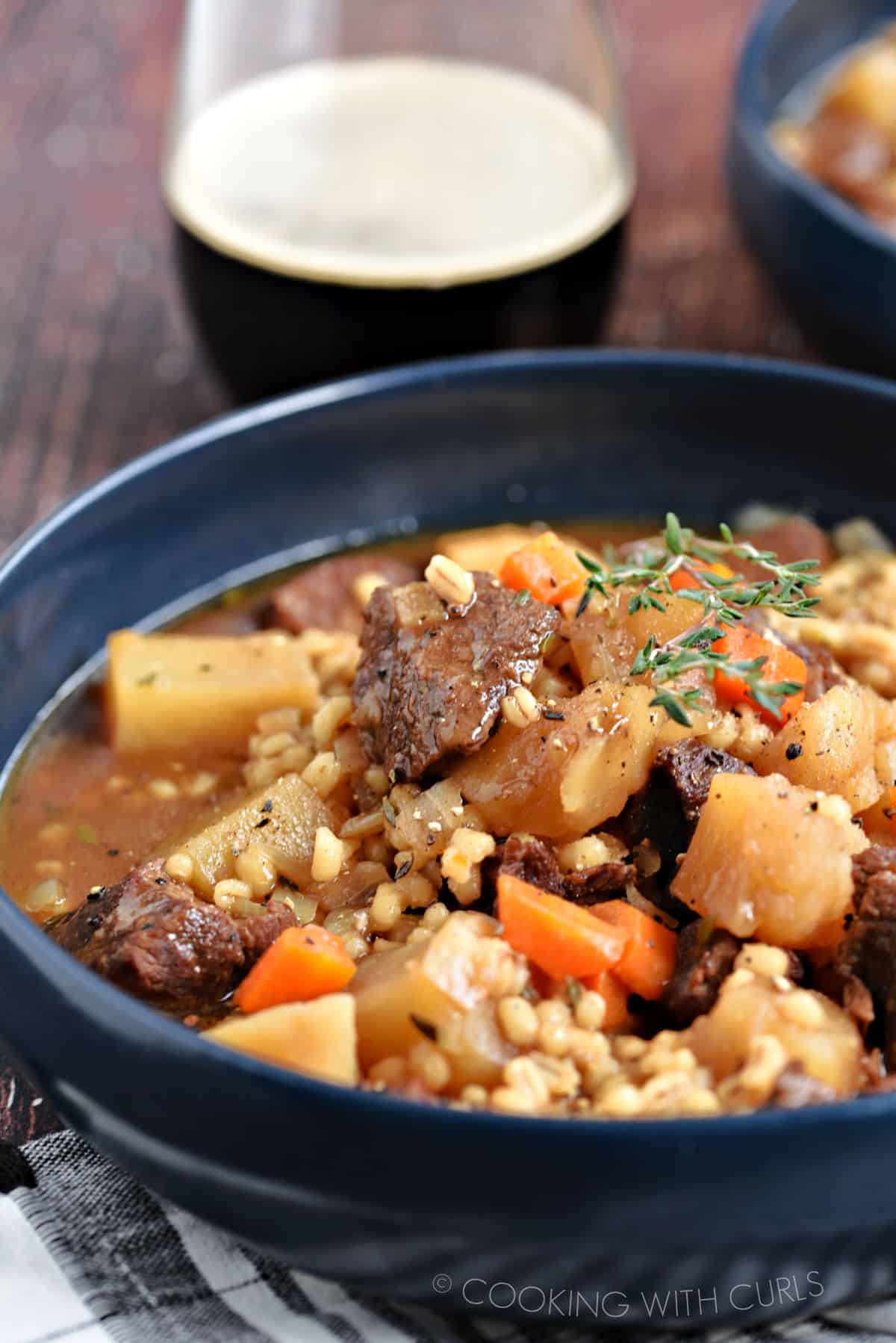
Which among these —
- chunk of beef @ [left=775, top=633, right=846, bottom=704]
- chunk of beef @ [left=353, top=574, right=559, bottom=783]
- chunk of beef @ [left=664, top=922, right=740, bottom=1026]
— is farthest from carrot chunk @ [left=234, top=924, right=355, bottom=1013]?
chunk of beef @ [left=775, top=633, right=846, bottom=704]

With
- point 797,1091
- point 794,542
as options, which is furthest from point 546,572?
point 797,1091

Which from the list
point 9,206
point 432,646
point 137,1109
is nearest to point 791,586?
point 432,646

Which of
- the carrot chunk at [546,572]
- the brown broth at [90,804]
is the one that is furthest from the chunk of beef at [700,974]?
the brown broth at [90,804]

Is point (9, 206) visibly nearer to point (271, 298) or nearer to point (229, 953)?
point (271, 298)

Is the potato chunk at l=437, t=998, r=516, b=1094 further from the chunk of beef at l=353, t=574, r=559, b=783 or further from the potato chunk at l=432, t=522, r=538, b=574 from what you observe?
A: the potato chunk at l=432, t=522, r=538, b=574

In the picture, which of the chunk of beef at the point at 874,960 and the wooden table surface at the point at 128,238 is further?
the wooden table surface at the point at 128,238

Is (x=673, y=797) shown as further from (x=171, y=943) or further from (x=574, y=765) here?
(x=171, y=943)

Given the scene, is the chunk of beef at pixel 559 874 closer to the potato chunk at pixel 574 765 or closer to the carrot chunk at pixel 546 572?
the potato chunk at pixel 574 765
